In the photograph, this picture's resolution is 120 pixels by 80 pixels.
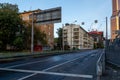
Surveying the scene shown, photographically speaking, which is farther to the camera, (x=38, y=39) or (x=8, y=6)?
(x=38, y=39)

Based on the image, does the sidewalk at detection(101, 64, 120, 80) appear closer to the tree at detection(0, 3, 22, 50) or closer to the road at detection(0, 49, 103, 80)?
the road at detection(0, 49, 103, 80)

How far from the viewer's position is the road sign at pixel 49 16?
43219 millimetres

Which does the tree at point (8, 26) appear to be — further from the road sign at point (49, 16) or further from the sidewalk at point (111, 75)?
the sidewalk at point (111, 75)

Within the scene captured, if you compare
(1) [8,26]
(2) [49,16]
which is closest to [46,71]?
(2) [49,16]

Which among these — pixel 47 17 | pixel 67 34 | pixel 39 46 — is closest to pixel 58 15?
pixel 47 17

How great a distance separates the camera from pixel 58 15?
141 ft

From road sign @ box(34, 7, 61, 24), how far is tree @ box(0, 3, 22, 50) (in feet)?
43.1

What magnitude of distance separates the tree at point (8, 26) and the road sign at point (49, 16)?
13135 millimetres

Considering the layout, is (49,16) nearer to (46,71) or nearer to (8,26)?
(8,26)

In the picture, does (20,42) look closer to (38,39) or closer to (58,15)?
(38,39)

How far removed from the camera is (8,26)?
190 ft

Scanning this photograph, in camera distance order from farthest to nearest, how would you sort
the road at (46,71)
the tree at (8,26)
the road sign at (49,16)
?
1. the tree at (8,26)
2. the road sign at (49,16)
3. the road at (46,71)

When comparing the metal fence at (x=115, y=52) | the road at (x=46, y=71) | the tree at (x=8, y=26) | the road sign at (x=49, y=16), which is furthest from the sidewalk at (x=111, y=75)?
the tree at (x=8, y=26)

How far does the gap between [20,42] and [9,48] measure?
29.5 ft
